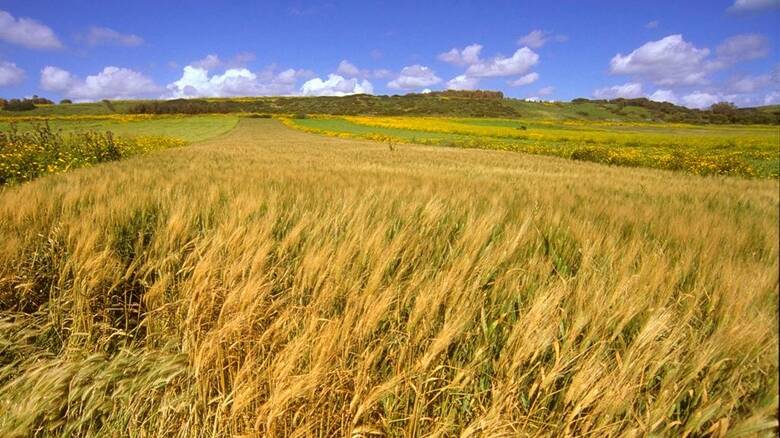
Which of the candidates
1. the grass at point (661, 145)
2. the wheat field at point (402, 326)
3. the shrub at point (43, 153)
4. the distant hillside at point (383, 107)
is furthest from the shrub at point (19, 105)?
the wheat field at point (402, 326)

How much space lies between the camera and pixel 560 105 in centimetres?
10619

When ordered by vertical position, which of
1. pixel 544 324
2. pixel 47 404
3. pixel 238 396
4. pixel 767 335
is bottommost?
pixel 47 404

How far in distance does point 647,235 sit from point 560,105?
118096mm

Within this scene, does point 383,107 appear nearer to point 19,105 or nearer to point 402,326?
point 19,105

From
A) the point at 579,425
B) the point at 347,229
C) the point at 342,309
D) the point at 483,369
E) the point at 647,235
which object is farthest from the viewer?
the point at 347,229

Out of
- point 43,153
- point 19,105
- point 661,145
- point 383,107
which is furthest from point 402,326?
point 383,107

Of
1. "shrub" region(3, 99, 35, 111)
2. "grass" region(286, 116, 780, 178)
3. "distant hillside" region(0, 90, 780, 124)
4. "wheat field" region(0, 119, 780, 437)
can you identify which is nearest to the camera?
"wheat field" region(0, 119, 780, 437)

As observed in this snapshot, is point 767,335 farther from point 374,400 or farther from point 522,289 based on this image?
point 374,400

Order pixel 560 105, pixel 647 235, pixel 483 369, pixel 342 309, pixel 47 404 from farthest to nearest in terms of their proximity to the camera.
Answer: pixel 560 105 < pixel 647 235 < pixel 342 309 < pixel 47 404 < pixel 483 369

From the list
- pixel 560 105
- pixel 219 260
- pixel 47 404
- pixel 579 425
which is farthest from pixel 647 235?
pixel 560 105

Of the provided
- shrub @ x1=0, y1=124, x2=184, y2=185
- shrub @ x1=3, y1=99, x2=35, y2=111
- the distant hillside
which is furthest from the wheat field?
shrub @ x1=3, y1=99, x2=35, y2=111

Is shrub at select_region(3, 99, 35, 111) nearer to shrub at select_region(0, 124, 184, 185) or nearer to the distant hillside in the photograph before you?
the distant hillside

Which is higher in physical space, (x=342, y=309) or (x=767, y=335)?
(x=767, y=335)

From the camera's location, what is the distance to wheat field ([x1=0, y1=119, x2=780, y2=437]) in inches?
44.2
